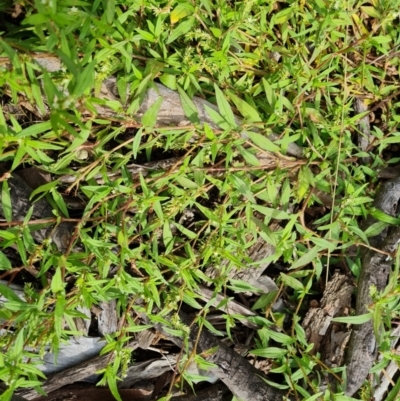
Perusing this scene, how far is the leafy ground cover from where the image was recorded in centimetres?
209

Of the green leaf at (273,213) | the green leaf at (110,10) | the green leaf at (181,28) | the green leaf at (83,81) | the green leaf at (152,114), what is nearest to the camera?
the green leaf at (83,81)

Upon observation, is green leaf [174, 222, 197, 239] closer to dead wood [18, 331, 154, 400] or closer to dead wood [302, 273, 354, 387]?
dead wood [18, 331, 154, 400]

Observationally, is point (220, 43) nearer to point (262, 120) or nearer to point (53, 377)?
point (262, 120)

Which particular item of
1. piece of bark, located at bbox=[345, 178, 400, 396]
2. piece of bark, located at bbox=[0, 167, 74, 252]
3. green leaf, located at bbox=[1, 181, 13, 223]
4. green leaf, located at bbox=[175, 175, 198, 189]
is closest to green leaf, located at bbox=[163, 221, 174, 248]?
green leaf, located at bbox=[175, 175, 198, 189]

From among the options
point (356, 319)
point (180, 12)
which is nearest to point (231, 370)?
point (356, 319)

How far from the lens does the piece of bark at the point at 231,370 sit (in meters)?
2.40

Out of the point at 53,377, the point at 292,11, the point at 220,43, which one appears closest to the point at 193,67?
the point at 220,43

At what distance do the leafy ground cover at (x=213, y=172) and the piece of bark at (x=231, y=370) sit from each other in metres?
0.08

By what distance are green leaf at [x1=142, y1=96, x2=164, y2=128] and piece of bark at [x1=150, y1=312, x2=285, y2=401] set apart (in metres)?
0.92

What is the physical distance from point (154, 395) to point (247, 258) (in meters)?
0.88

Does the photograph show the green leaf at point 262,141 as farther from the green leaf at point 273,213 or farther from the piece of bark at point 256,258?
the piece of bark at point 256,258

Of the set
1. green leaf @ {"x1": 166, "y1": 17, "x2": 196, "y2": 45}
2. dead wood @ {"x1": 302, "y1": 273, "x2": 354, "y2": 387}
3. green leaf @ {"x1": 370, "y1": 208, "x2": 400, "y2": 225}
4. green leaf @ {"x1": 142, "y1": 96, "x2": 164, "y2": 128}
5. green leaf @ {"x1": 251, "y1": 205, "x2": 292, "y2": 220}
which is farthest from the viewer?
dead wood @ {"x1": 302, "y1": 273, "x2": 354, "y2": 387}

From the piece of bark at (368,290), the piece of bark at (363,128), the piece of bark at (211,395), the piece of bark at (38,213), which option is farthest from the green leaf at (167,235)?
the piece of bark at (363,128)

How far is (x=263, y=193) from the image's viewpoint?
7.61 ft
